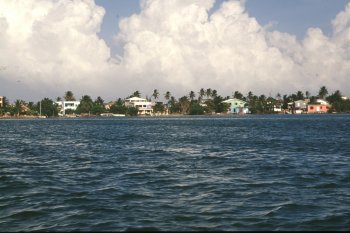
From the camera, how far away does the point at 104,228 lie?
13.4m

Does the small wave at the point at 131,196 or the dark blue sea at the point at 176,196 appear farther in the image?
the small wave at the point at 131,196

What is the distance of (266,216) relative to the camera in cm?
1459

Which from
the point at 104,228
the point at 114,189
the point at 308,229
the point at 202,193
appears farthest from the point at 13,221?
the point at 308,229

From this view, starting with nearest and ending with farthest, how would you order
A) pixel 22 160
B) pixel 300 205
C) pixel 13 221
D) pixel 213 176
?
pixel 13 221, pixel 300 205, pixel 213 176, pixel 22 160

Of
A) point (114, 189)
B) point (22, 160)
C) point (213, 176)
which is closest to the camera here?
point (114, 189)

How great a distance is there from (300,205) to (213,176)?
8.06 metres

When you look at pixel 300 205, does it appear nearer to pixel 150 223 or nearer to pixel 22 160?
pixel 150 223

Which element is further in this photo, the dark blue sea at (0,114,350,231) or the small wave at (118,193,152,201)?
the small wave at (118,193,152,201)

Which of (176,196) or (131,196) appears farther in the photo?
(131,196)

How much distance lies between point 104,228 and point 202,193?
20.9 feet

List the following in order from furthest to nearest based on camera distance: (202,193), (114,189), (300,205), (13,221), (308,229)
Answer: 1. (114,189)
2. (202,193)
3. (300,205)
4. (13,221)
5. (308,229)

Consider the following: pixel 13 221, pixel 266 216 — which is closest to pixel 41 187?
pixel 13 221

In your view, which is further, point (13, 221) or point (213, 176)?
point (213, 176)

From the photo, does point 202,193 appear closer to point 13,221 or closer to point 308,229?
point 308,229
